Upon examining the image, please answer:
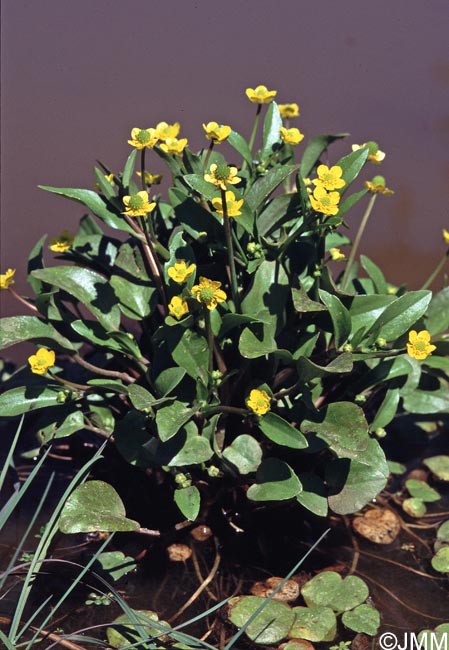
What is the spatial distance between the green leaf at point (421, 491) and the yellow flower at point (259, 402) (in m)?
0.79

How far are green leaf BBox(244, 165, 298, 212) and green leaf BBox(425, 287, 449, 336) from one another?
0.75 metres

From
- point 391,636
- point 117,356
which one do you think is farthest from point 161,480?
point 391,636

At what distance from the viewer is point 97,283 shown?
227cm

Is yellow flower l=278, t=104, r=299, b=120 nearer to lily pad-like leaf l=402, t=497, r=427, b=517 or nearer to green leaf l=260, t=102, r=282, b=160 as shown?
green leaf l=260, t=102, r=282, b=160

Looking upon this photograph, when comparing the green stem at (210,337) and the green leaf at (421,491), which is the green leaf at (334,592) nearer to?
the green leaf at (421,491)

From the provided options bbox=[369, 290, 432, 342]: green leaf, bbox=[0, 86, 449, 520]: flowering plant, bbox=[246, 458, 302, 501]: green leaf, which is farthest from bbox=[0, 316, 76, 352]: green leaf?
bbox=[369, 290, 432, 342]: green leaf

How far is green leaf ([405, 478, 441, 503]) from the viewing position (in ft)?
8.36

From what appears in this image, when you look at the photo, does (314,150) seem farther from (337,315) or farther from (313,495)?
(313,495)

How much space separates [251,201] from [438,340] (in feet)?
2.33

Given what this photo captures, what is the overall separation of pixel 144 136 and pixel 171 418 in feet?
2.26

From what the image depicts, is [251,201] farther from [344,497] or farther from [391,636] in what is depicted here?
[391,636]

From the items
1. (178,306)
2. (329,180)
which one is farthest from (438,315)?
(178,306)

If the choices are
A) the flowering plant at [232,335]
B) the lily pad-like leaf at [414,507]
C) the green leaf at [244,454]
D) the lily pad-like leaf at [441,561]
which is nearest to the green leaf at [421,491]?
the lily pad-like leaf at [414,507]

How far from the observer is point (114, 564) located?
219cm
